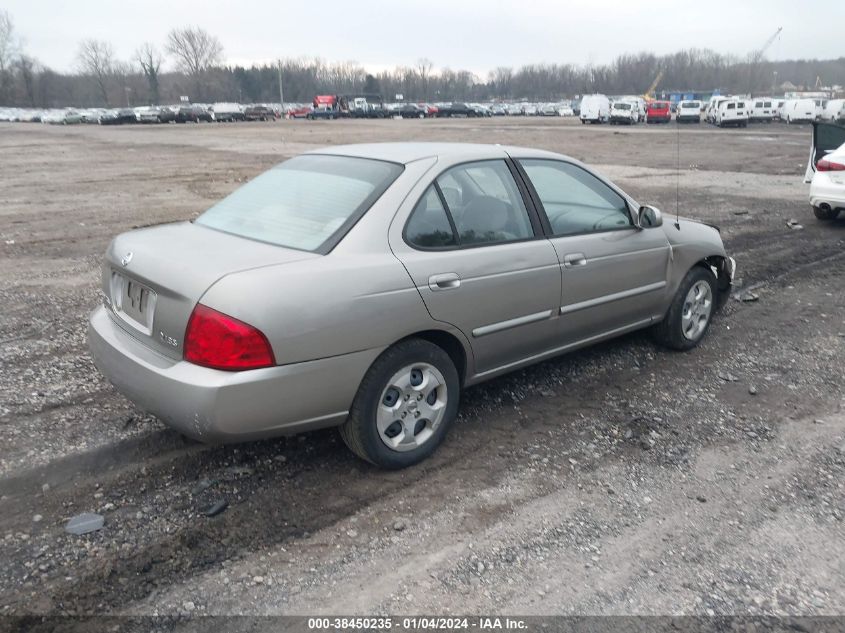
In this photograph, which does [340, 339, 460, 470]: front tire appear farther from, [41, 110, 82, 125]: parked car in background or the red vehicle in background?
[41, 110, 82, 125]: parked car in background

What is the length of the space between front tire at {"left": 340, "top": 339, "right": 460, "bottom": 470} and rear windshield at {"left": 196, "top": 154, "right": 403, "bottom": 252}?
0.69 m

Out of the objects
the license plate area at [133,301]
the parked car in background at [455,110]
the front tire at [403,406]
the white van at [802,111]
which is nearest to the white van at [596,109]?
the white van at [802,111]

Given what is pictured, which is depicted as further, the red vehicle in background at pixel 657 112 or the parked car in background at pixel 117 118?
the parked car in background at pixel 117 118

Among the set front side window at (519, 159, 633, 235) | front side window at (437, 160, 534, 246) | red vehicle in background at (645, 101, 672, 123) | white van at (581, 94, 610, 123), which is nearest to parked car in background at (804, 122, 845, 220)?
front side window at (519, 159, 633, 235)

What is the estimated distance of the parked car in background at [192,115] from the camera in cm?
6562

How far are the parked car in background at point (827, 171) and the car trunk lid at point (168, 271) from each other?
9.58 meters

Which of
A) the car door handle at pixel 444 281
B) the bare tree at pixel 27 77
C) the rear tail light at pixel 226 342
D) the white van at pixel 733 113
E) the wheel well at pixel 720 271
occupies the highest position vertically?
the bare tree at pixel 27 77

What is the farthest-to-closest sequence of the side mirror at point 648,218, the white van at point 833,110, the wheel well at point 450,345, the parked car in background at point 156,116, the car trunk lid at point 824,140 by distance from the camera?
1. the parked car in background at point 156,116
2. the white van at point 833,110
3. the car trunk lid at point 824,140
4. the side mirror at point 648,218
5. the wheel well at point 450,345

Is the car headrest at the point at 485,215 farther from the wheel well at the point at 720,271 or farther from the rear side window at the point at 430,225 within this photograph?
the wheel well at the point at 720,271

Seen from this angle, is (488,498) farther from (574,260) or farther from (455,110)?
(455,110)

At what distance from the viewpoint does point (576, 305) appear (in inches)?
176

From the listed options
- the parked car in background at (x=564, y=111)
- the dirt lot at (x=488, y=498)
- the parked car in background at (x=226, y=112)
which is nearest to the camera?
the dirt lot at (x=488, y=498)

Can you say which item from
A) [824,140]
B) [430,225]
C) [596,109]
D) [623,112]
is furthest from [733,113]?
[430,225]

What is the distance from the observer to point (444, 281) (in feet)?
12.1
